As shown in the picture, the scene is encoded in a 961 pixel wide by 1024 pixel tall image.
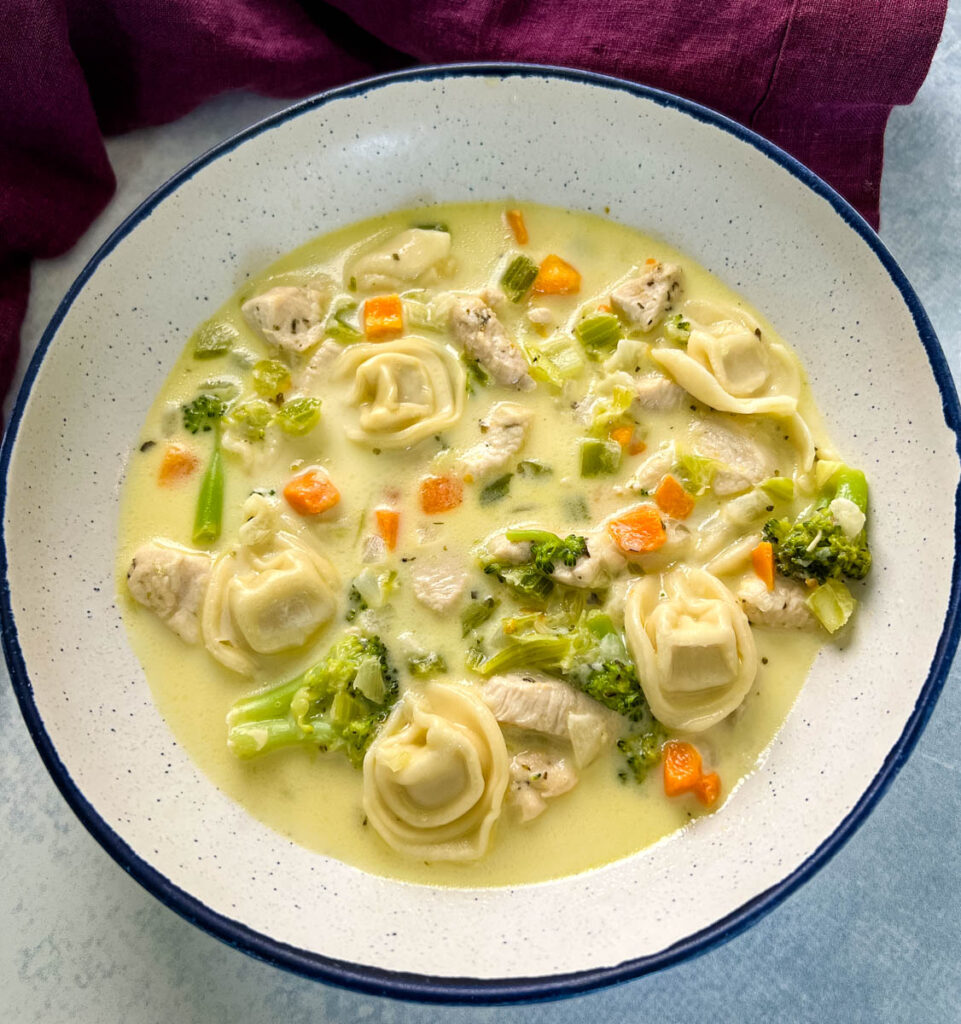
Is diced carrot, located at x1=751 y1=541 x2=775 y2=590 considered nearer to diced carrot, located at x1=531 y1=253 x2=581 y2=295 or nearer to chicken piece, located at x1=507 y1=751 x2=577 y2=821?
chicken piece, located at x1=507 y1=751 x2=577 y2=821

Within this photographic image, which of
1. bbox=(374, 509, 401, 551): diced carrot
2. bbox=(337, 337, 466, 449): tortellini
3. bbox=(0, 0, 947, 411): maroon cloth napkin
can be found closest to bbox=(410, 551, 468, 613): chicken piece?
bbox=(374, 509, 401, 551): diced carrot

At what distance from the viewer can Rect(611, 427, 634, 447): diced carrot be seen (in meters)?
4.62

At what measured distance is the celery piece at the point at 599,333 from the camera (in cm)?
473

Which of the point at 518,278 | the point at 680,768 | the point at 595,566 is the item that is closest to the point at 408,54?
the point at 518,278

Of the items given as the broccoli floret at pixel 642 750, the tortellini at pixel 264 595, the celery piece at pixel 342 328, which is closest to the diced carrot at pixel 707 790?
the broccoli floret at pixel 642 750

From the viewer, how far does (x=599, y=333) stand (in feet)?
15.6

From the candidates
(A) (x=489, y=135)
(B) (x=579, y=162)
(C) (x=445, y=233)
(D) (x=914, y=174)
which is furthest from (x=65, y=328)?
(D) (x=914, y=174)

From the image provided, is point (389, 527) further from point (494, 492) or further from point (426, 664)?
point (426, 664)

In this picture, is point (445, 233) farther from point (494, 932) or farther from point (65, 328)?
point (494, 932)

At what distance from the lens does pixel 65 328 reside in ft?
14.6

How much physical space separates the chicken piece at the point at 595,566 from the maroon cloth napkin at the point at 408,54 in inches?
80.8

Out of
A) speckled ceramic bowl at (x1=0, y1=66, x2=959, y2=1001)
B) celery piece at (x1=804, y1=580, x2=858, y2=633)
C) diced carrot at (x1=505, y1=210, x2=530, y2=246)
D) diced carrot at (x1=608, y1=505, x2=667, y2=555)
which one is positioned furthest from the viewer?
diced carrot at (x1=505, y1=210, x2=530, y2=246)

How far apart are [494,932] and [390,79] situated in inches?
142

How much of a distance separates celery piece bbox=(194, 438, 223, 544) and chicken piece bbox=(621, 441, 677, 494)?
69.3 inches
